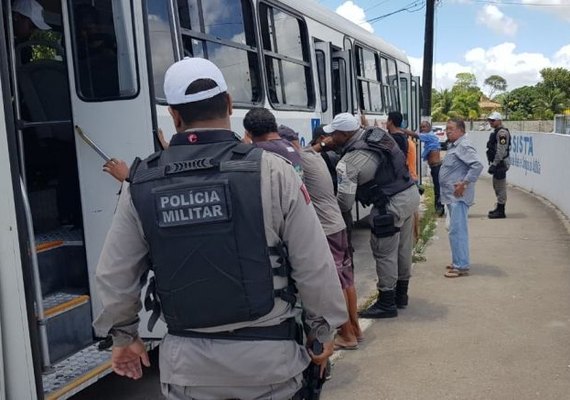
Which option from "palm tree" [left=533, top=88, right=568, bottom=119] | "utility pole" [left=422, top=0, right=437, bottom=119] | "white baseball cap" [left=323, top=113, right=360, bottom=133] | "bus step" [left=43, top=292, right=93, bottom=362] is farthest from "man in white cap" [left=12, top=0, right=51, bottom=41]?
"palm tree" [left=533, top=88, right=568, bottom=119]

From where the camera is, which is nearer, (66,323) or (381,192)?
(66,323)

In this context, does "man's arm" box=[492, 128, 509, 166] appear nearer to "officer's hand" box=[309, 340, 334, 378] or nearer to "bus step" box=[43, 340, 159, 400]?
"bus step" box=[43, 340, 159, 400]

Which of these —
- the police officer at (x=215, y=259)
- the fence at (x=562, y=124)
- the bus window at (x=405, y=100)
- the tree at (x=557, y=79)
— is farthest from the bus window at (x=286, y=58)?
the tree at (x=557, y=79)

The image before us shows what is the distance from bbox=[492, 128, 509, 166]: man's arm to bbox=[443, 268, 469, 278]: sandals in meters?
4.07

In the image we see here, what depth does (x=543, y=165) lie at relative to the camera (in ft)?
44.7

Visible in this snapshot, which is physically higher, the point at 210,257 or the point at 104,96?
the point at 104,96

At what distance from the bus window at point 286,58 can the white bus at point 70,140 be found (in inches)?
24.2

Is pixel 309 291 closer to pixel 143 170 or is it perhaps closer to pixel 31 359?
pixel 143 170

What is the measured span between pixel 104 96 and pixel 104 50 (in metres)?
0.28

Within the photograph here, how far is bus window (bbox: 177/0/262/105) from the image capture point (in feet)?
14.6

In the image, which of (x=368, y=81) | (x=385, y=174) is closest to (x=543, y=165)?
(x=368, y=81)

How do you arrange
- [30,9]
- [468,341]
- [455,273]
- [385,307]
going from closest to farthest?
[30,9] < [468,341] < [385,307] < [455,273]

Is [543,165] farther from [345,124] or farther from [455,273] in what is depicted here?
[345,124]

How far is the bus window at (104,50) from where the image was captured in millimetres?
3678
